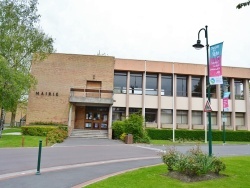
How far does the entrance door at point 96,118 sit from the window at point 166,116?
7.25 metres

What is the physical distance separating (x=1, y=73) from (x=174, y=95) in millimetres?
19648

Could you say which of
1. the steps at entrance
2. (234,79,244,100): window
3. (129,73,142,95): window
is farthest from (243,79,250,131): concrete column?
the steps at entrance

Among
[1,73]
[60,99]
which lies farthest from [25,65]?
[1,73]

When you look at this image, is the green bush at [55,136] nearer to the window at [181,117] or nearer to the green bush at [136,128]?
the green bush at [136,128]

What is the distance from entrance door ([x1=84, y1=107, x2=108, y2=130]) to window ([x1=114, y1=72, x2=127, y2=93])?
3.23m

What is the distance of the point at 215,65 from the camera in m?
11.8

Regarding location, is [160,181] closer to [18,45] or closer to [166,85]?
[18,45]

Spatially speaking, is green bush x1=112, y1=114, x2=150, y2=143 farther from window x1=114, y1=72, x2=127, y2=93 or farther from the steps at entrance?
window x1=114, y1=72, x2=127, y2=93

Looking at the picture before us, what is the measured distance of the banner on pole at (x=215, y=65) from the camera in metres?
11.6

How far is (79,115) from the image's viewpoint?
2925 cm

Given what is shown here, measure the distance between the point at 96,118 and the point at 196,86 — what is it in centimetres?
1388

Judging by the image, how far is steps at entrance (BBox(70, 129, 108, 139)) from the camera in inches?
1032

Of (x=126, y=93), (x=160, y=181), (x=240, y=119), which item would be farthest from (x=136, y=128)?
(x=240, y=119)

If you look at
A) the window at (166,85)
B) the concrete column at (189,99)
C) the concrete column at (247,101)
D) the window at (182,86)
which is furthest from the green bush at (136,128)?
the concrete column at (247,101)
